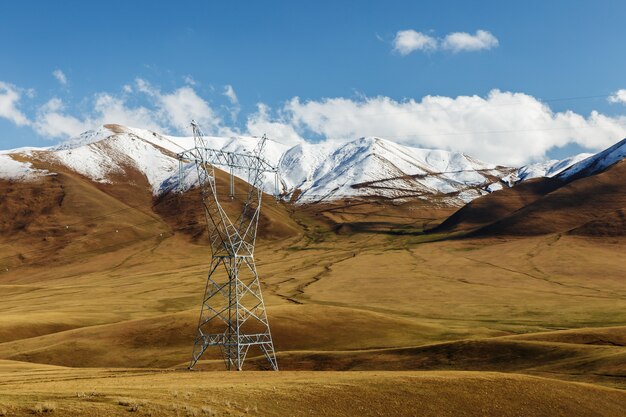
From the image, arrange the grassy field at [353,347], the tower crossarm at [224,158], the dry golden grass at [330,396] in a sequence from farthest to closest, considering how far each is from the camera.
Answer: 1. the tower crossarm at [224,158]
2. the grassy field at [353,347]
3. the dry golden grass at [330,396]

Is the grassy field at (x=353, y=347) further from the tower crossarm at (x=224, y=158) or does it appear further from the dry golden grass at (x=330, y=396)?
the tower crossarm at (x=224, y=158)

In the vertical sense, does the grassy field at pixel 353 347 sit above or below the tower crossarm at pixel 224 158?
below

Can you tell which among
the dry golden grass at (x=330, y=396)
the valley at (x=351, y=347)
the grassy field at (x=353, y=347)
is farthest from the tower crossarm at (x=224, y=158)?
the dry golden grass at (x=330, y=396)

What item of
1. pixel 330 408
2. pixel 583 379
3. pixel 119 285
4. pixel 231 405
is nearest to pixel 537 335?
pixel 583 379

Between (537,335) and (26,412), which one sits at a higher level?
(26,412)

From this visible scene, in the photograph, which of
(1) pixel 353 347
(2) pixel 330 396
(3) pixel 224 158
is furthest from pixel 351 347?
(2) pixel 330 396

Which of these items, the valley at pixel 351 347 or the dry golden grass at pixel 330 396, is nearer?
the dry golden grass at pixel 330 396

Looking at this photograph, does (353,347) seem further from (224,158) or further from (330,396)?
(330,396)

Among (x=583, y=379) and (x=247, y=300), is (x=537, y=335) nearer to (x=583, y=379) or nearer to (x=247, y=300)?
(x=583, y=379)

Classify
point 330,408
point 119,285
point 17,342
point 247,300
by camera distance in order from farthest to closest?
point 119,285
point 247,300
point 17,342
point 330,408

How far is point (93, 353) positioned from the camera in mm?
85625

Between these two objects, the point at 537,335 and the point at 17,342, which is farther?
the point at 17,342

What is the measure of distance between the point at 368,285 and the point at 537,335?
102 m

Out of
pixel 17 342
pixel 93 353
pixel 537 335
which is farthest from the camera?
pixel 17 342
